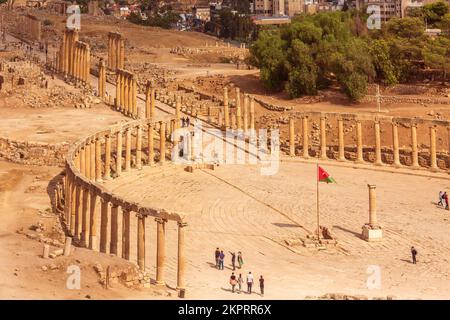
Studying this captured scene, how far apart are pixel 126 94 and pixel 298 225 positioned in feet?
97.9

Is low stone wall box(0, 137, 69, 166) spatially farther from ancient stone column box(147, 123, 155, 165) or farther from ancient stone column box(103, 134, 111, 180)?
ancient stone column box(147, 123, 155, 165)

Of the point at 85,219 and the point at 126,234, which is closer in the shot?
the point at 126,234

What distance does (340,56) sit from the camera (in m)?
79.4

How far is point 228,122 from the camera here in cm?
6819

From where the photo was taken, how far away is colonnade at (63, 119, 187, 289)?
32.5 meters

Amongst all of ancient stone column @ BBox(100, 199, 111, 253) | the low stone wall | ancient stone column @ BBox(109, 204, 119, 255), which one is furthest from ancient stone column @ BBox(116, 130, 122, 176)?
ancient stone column @ BBox(109, 204, 119, 255)

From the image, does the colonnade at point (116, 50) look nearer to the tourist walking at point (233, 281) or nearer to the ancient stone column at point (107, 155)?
the ancient stone column at point (107, 155)

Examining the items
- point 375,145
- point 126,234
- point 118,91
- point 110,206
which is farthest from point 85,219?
point 118,91

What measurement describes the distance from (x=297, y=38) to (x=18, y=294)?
62.1m

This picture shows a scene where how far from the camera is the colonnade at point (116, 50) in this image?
86.4 metres

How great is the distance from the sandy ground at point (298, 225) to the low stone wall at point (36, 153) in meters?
4.16

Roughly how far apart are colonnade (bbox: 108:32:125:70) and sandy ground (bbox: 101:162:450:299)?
108ft

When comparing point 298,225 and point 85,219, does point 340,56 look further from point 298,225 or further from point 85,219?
point 85,219
